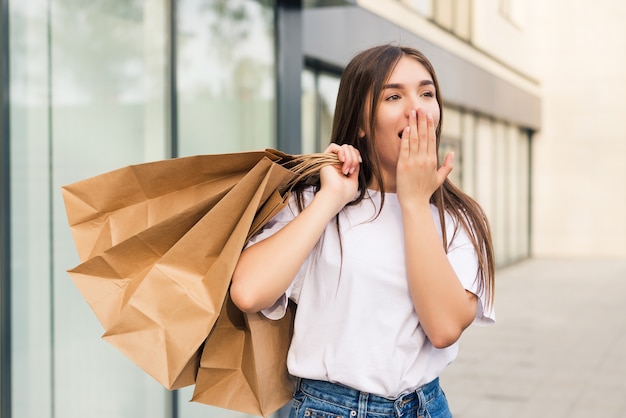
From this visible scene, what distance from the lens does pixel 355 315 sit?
1.79 m

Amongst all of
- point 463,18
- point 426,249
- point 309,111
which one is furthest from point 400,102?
point 463,18

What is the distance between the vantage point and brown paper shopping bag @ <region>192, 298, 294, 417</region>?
179cm

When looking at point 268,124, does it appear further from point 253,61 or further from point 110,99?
point 110,99

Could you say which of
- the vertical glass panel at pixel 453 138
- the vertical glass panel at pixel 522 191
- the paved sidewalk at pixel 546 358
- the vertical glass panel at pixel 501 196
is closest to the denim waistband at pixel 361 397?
the paved sidewalk at pixel 546 358

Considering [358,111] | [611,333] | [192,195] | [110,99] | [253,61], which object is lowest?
[611,333]

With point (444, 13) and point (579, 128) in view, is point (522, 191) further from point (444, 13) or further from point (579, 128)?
point (444, 13)

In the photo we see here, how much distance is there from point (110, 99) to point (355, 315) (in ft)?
8.24

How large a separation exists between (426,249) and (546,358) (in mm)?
6437

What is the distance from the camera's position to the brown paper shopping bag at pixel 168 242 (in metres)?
1.67

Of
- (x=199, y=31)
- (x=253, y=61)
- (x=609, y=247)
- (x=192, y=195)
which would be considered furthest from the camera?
(x=609, y=247)

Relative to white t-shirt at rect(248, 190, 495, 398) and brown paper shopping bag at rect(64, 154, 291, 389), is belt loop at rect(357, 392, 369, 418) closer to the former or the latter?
white t-shirt at rect(248, 190, 495, 398)

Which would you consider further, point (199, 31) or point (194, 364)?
point (199, 31)

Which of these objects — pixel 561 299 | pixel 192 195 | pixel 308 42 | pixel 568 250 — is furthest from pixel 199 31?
pixel 568 250

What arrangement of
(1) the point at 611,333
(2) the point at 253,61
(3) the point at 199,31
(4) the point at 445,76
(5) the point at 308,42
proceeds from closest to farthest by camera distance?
(3) the point at 199,31
(2) the point at 253,61
(5) the point at 308,42
(1) the point at 611,333
(4) the point at 445,76
